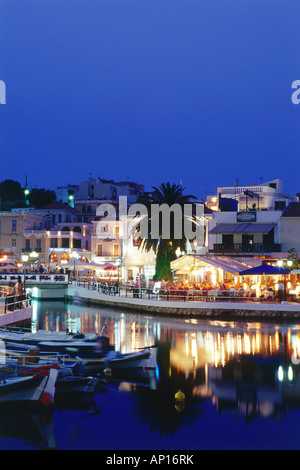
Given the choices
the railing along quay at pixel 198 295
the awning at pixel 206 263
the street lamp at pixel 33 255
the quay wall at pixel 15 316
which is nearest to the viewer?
the quay wall at pixel 15 316

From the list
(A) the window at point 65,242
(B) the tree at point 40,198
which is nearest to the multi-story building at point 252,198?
(A) the window at point 65,242

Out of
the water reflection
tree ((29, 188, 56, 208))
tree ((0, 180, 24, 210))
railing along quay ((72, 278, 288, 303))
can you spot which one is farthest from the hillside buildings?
tree ((0, 180, 24, 210))

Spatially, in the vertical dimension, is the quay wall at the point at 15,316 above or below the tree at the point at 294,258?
below

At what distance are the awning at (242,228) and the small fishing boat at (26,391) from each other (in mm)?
33933

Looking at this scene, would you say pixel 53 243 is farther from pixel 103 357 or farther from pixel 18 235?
pixel 103 357

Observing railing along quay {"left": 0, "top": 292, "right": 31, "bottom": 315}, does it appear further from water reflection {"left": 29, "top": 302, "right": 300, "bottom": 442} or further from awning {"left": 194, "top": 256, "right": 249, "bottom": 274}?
awning {"left": 194, "top": 256, "right": 249, "bottom": 274}

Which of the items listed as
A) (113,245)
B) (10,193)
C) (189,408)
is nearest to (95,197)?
(113,245)

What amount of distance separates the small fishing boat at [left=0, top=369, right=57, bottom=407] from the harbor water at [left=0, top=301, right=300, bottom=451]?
283 millimetres

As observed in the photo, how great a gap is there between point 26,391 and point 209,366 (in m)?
7.62

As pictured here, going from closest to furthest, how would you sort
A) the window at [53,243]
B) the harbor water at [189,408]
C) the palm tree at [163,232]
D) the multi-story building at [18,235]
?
1. the harbor water at [189,408]
2. the palm tree at [163,232]
3. the multi-story building at [18,235]
4. the window at [53,243]

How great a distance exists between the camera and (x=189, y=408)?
15000 mm

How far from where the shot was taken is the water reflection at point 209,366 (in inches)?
591

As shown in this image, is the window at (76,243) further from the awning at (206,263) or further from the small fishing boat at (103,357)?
the small fishing boat at (103,357)
